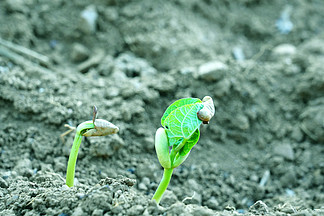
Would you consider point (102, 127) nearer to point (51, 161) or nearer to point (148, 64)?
point (51, 161)

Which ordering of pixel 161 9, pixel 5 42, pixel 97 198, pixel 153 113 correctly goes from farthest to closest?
pixel 161 9 → pixel 5 42 → pixel 153 113 → pixel 97 198

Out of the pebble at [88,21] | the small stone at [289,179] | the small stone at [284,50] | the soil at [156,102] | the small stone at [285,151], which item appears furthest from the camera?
the small stone at [284,50]

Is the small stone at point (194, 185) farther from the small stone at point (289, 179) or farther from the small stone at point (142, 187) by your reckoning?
the small stone at point (289, 179)

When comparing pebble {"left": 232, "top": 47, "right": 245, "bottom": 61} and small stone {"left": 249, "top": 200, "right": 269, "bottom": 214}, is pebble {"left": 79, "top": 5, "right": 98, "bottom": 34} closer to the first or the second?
pebble {"left": 232, "top": 47, "right": 245, "bottom": 61}

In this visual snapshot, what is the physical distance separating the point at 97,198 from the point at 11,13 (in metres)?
2.24

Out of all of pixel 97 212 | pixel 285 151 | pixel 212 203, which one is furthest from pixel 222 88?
pixel 97 212

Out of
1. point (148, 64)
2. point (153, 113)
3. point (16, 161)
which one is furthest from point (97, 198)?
point (148, 64)

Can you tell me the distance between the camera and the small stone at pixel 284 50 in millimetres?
3380

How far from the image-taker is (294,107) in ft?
9.53

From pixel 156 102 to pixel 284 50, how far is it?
1498 mm

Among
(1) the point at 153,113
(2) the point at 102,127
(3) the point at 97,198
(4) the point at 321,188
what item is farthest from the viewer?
(1) the point at 153,113

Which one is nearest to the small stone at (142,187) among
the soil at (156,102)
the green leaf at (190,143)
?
the soil at (156,102)

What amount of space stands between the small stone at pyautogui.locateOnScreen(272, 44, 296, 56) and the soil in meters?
0.02

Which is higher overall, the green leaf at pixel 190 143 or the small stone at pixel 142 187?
the green leaf at pixel 190 143
